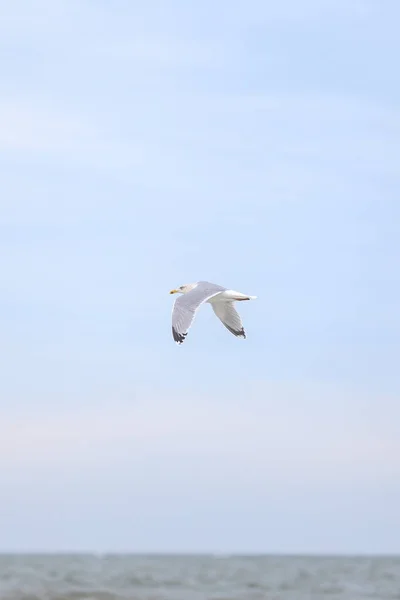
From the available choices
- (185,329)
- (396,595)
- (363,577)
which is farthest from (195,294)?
(363,577)

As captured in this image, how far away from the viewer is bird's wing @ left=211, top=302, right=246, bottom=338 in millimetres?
23656

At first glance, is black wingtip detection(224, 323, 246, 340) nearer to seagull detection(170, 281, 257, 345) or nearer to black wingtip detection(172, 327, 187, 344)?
seagull detection(170, 281, 257, 345)

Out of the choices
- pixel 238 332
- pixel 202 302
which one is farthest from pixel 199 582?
pixel 202 302

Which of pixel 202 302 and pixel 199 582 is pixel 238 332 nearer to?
pixel 202 302

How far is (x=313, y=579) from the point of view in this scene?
3666cm

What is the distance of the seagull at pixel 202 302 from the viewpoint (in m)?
19.4

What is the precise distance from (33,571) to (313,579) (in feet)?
31.0

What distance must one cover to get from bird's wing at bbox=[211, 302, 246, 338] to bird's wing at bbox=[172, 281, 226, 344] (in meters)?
2.06

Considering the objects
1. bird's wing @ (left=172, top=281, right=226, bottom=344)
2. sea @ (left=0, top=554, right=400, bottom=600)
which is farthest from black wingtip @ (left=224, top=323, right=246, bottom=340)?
sea @ (left=0, top=554, right=400, bottom=600)

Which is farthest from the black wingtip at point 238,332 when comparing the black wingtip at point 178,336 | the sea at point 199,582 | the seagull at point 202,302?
the sea at point 199,582

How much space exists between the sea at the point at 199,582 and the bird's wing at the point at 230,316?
8.88m

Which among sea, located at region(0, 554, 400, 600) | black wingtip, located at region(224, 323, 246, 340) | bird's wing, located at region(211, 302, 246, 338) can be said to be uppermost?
bird's wing, located at region(211, 302, 246, 338)

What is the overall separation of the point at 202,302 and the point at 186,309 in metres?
0.35

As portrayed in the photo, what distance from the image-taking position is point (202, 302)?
20.1m
